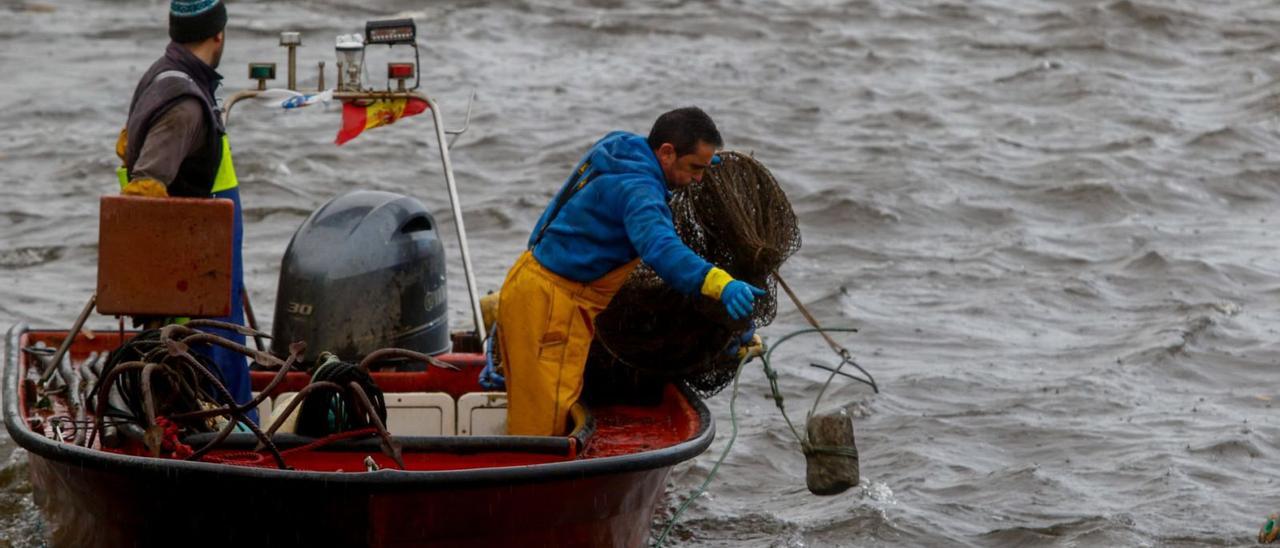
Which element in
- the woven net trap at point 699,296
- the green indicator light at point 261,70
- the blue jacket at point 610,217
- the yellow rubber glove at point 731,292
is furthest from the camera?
the green indicator light at point 261,70

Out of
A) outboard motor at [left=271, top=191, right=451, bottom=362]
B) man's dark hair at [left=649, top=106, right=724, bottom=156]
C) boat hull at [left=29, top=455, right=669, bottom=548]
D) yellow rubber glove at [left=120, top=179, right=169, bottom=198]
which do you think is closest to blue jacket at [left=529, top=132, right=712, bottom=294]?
man's dark hair at [left=649, top=106, right=724, bottom=156]

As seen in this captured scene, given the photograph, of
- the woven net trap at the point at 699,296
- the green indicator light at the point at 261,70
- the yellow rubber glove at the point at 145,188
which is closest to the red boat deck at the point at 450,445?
the woven net trap at the point at 699,296

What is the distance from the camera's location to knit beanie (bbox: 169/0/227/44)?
7207 millimetres

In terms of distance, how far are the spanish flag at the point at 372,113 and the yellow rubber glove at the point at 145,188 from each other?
160 centimetres

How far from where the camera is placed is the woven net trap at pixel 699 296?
7.08m

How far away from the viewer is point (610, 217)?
6500 millimetres

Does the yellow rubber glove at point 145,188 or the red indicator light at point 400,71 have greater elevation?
the red indicator light at point 400,71

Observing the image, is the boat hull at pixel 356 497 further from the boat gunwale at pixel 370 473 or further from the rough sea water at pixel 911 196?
the rough sea water at pixel 911 196

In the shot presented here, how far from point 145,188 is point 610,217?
1.80 metres

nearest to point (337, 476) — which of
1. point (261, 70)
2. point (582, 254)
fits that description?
point (582, 254)

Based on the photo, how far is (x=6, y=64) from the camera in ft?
64.9

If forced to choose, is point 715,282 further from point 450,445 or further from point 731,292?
point 450,445

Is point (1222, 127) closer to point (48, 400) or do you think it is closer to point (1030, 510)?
point (1030, 510)

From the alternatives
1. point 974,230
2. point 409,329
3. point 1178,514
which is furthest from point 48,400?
point 974,230
